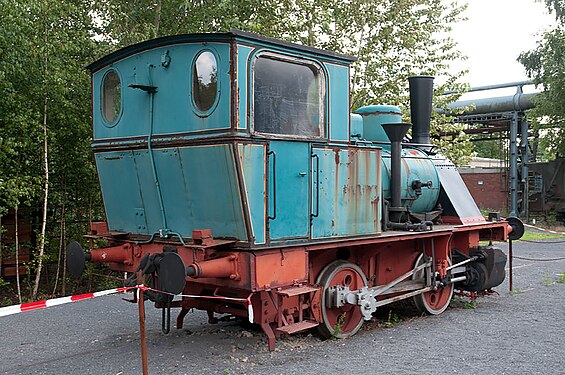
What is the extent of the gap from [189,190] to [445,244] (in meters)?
4.08

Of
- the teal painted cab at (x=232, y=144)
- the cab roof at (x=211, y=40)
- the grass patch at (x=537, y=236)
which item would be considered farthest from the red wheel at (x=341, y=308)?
the grass patch at (x=537, y=236)

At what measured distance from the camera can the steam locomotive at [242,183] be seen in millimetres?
5457

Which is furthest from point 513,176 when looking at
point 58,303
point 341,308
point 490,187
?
point 58,303

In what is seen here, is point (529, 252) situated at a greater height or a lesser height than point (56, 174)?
lesser

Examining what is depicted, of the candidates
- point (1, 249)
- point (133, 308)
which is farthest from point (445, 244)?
point (1, 249)

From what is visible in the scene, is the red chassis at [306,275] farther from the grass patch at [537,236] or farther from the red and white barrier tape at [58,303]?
the grass patch at [537,236]

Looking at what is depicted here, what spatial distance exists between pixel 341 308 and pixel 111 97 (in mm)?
3544

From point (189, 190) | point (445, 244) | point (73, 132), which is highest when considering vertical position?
point (73, 132)

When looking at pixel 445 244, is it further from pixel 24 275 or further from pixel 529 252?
pixel 529 252

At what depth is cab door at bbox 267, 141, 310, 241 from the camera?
5.67 meters

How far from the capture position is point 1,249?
10320 mm

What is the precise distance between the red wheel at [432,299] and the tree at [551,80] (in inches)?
717

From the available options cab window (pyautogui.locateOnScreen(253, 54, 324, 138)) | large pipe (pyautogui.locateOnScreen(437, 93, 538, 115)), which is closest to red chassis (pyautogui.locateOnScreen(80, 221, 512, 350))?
cab window (pyautogui.locateOnScreen(253, 54, 324, 138))

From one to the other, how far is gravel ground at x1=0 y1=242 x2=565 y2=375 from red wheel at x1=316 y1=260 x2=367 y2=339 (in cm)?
14
